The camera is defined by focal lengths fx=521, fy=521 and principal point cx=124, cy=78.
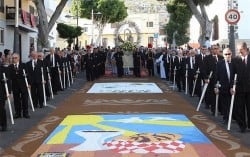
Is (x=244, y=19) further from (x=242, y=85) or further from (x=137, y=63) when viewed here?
(x=242, y=85)

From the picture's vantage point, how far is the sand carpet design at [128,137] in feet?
32.4

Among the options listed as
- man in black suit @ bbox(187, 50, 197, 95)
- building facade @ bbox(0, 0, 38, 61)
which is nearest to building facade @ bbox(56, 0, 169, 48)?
building facade @ bbox(0, 0, 38, 61)

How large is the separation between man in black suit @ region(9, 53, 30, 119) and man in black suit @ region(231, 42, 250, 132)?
19.9ft

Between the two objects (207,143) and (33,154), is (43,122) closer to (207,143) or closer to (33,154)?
(33,154)

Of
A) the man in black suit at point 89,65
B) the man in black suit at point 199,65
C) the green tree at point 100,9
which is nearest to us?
the man in black suit at point 199,65

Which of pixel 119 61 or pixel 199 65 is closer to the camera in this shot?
pixel 199 65

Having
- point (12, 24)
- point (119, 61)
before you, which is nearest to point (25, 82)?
point (119, 61)

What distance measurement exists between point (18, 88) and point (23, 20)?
32342mm

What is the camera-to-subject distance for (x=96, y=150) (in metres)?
10.0

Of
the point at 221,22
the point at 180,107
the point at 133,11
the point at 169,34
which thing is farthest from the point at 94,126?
the point at 133,11

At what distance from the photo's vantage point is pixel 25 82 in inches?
593

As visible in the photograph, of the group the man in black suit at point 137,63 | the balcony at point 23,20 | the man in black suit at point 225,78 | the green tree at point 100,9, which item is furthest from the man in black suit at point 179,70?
the green tree at point 100,9

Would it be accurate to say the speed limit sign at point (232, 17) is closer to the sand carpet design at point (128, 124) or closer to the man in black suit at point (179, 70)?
the sand carpet design at point (128, 124)

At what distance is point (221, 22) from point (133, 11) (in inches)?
4237
